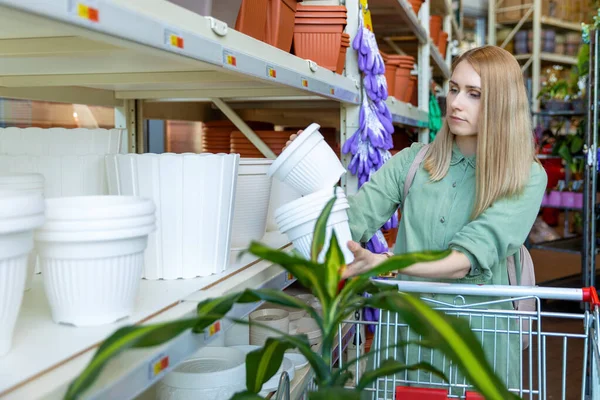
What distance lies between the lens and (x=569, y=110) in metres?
5.54

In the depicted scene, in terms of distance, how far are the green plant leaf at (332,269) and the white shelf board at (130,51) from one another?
405mm

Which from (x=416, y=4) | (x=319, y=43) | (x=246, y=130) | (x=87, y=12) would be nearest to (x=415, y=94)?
(x=416, y=4)

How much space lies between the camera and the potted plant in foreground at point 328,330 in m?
0.66

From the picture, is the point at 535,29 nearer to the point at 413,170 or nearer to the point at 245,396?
the point at 413,170

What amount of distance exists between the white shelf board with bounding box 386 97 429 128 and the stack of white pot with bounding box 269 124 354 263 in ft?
5.05

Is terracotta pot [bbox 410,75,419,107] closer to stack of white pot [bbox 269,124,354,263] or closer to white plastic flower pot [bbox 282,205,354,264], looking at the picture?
stack of white pot [bbox 269,124,354,263]

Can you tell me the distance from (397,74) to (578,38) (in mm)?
7140

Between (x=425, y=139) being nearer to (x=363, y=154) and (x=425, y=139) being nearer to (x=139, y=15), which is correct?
(x=363, y=154)

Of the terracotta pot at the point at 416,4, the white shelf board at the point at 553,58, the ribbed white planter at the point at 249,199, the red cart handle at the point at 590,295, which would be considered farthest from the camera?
the white shelf board at the point at 553,58

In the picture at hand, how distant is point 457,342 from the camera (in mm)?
671

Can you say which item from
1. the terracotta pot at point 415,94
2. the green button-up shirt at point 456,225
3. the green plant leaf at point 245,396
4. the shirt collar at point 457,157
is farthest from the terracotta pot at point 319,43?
the terracotta pot at point 415,94

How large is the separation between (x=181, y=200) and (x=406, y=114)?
7.72 feet

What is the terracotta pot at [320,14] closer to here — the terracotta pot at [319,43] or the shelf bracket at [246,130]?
the terracotta pot at [319,43]

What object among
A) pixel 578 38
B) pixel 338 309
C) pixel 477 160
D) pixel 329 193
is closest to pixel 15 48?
pixel 329 193
